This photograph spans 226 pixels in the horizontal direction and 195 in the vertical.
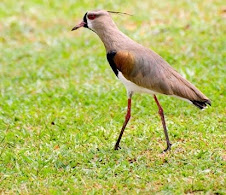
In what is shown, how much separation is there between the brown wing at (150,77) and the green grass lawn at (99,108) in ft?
2.10

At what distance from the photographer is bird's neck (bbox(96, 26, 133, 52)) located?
5.96 meters

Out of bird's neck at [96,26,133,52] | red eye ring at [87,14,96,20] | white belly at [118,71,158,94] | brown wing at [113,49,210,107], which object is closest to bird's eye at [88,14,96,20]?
red eye ring at [87,14,96,20]

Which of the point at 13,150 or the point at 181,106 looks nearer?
the point at 13,150

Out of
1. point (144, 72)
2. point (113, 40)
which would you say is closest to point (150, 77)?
point (144, 72)

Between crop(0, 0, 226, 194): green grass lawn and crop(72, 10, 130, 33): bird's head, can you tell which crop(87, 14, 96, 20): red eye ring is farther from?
crop(0, 0, 226, 194): green grass lawn

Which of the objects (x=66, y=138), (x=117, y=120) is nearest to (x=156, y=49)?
(x=117, y=120)

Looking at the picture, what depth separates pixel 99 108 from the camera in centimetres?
758

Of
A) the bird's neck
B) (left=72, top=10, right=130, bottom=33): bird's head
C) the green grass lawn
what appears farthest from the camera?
(left=72, top=10, right=130, bottom=33): bird's head

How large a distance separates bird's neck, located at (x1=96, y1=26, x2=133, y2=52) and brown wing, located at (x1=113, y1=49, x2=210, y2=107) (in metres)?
0.10

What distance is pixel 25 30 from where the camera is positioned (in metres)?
11.4

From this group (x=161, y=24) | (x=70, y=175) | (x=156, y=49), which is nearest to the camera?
(x=70, y=175)

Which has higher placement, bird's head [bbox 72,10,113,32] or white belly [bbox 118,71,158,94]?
bird's head [bbox 72,10,113,32]

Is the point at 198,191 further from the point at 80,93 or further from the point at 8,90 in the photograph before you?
the point at 8,90

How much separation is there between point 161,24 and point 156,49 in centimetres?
135
